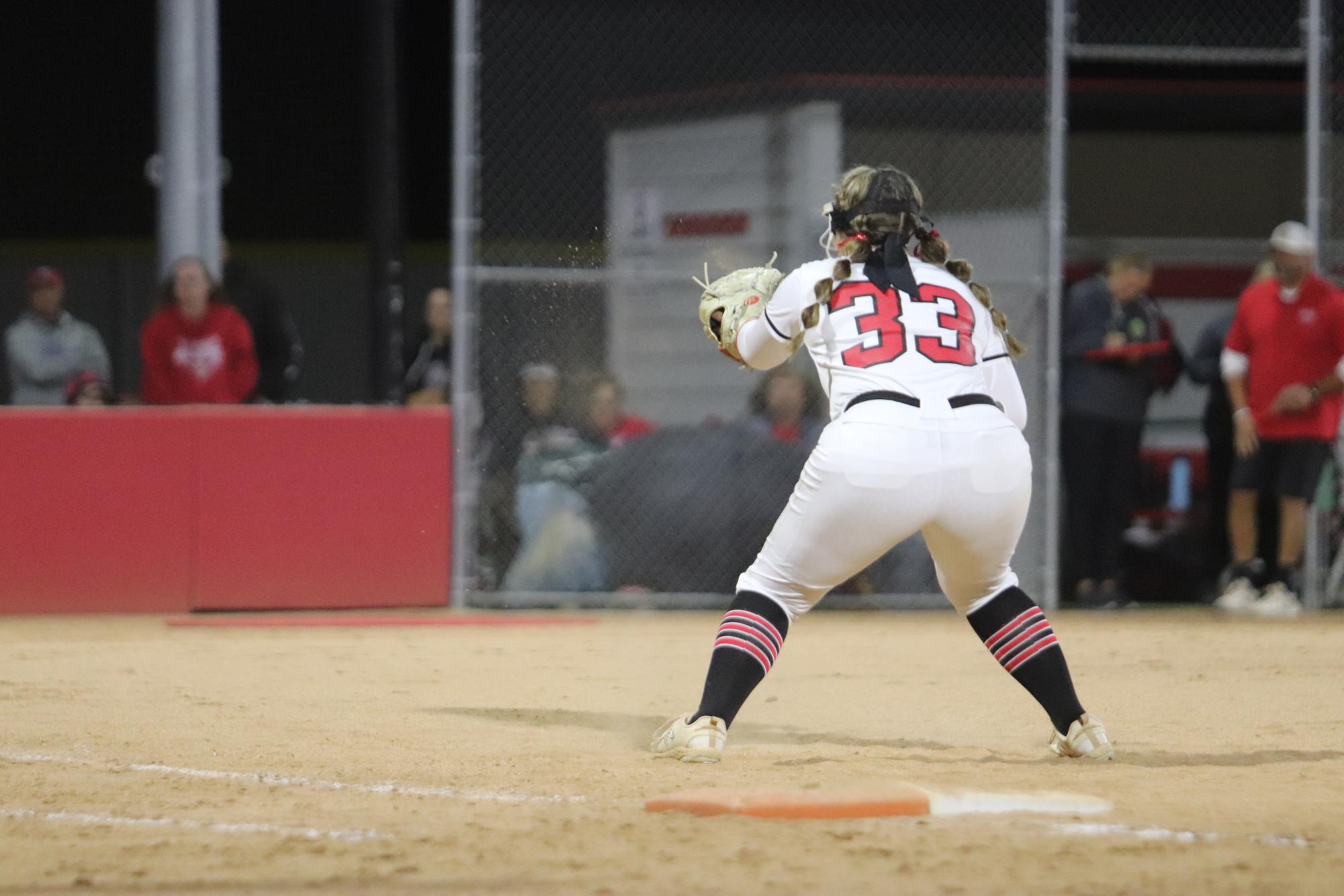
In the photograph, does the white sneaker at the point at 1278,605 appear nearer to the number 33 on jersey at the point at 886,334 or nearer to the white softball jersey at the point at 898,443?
the white softball jersey at the point at 898,443

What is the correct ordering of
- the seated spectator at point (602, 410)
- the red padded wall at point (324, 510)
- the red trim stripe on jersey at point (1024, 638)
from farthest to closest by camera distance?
the seated spectator at point (602, 410), the red padded wall at point (324, 510), the red trim stripe on jersey at point (1024, 638)

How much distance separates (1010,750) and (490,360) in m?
5.10

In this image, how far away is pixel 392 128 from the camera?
10.9m

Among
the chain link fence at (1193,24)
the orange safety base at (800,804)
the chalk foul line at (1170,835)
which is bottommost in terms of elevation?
the chalk foul line at (1170,835)

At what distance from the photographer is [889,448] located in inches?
213

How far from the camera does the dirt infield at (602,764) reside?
14.0 ft

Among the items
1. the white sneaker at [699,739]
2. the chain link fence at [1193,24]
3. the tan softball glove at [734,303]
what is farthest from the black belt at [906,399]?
the chain link fence at [1193,24]

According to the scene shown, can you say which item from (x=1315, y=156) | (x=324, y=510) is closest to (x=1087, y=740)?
(x=324, y=510)

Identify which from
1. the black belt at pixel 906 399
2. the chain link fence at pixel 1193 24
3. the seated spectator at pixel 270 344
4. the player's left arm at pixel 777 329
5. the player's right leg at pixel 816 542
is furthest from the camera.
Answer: the chain link fence at pixel 1193 24

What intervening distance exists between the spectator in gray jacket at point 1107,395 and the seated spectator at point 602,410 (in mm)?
2622

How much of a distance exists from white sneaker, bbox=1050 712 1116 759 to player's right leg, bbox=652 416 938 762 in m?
0.87

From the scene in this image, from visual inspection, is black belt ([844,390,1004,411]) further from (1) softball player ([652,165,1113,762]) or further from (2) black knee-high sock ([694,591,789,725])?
(2) black knee-high sock ([694,591,789,725])

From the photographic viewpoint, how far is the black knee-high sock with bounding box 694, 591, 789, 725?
559 cm

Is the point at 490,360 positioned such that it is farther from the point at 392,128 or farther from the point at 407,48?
the point at 407,48
